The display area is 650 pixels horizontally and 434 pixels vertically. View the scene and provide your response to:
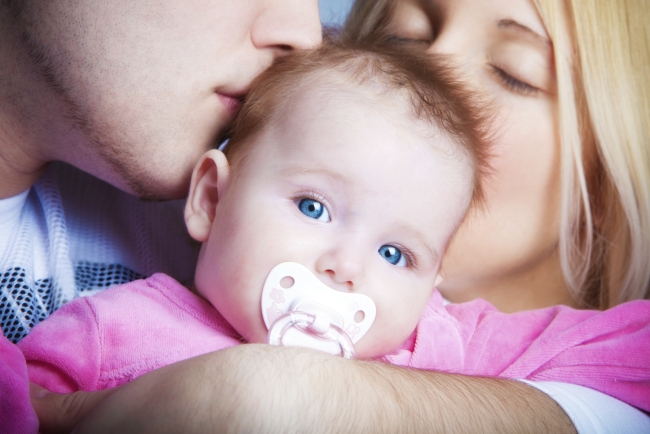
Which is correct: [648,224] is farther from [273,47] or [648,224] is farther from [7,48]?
[7,48]

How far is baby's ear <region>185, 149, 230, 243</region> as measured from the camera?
122 centimetres

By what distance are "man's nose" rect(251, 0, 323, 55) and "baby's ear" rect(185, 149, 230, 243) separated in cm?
36

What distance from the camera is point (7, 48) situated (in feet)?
4.48

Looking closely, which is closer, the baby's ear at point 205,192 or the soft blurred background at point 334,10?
the baby's ear at point 205,192

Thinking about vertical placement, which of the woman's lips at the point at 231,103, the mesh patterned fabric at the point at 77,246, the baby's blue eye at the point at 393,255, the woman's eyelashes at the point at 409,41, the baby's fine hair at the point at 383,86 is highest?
the woman's eyelashes at the point at 409,41

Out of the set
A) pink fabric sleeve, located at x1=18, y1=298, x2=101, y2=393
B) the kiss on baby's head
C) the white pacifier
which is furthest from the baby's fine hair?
pink fabric sleeve, located at x1=18, y1=298, x2=101, y2=393

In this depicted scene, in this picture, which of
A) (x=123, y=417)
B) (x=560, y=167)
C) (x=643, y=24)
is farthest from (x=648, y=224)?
(x=123, y=417)

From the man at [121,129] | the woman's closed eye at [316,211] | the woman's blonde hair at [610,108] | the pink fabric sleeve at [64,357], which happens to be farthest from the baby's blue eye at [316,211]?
the woman's blonde hair at [610,108]

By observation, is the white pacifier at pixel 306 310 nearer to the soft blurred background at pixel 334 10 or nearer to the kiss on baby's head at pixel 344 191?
the kiss on baby's head at pixel 344 191

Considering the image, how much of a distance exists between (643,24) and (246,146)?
120cm

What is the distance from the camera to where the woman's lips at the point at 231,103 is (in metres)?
1.44

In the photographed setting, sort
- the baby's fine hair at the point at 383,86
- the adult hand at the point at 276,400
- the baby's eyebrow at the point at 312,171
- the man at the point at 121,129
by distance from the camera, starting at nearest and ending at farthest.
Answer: the adult hand at the point at 276,400
the man at the point at 121,129
the baby's eyebrow at the point at 312,171
the baby's fine hair at the point at 383,86

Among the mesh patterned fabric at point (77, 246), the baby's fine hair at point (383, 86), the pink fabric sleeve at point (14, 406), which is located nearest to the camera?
the pink fabric sleeve at point (14, 406)

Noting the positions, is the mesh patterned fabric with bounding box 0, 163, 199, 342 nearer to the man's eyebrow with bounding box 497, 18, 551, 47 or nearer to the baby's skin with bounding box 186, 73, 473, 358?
the baby's skin with bounding box 186, 73, 473, 358
